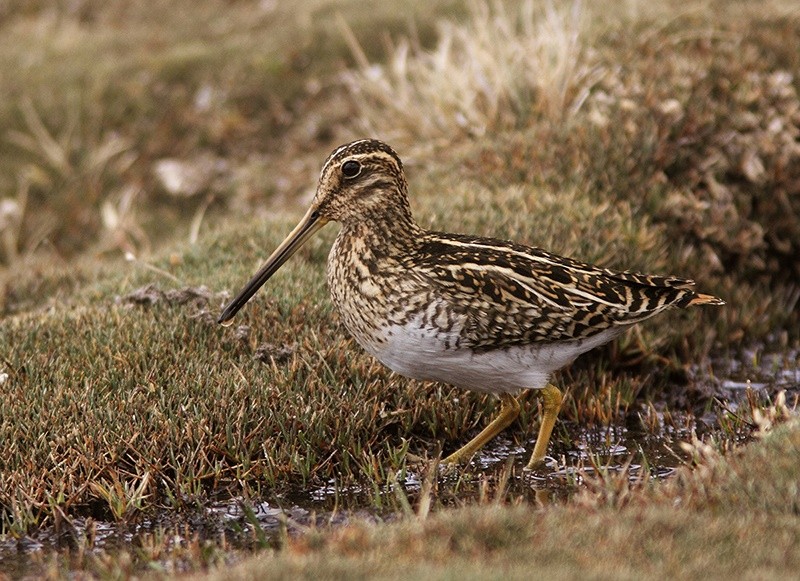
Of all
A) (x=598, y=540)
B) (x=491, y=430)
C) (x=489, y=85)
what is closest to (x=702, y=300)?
(x=491, y=430)

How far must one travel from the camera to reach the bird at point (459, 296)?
16.7ft

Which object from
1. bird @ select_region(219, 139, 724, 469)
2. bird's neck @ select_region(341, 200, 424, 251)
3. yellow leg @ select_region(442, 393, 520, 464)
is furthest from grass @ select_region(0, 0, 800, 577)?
bird's neck @ select_region(341, 200, 424, 251)

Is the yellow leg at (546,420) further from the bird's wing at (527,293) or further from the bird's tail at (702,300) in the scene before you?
the bird's tail at (702,300)

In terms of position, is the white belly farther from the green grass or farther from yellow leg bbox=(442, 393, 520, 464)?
the green grass

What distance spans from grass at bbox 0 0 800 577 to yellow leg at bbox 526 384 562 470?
0.20 metres

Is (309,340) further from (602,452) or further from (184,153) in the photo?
(184,153)

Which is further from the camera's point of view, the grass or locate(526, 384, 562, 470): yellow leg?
locate(526, 384, 562, 470): yellow leg

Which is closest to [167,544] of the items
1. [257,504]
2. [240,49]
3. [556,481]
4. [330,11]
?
[257,504]

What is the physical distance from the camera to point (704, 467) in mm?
4465

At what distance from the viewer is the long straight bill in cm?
565

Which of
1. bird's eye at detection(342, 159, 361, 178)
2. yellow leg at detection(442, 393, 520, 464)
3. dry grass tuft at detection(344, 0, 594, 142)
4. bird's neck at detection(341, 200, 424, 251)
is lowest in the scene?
yellow leg at detection(442, 393, 520, 464)

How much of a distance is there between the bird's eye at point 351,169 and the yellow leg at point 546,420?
1407mm

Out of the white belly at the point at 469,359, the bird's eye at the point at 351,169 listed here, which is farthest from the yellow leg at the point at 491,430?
the bird's eye at the point at 351,169

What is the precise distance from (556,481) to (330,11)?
8.93 m
